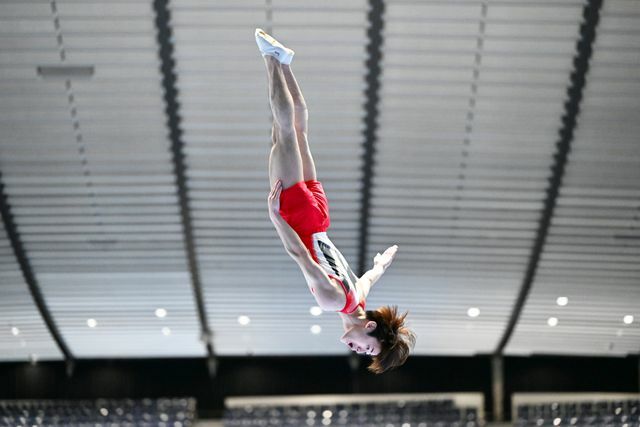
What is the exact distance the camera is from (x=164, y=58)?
54.9 feet

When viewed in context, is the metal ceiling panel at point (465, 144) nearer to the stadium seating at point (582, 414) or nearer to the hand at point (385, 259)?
the stadium seating at point (582, 414)

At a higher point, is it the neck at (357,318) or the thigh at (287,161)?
the thigh at (287,161)

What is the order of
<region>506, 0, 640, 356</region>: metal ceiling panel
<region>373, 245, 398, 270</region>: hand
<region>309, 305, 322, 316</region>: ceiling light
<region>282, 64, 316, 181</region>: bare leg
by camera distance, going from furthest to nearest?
<region>309, 305, 322, 316</region>: ceiling light < <region>506, 0, 640, 356</region>: metal ceiling panel < <region>373, 245, 398, 270</region>: hand < <region>282, 64, 316, 181</region>: bare leg

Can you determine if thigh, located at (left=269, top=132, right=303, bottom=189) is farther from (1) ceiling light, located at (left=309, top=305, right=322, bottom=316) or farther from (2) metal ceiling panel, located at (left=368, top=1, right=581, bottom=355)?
(1) ceiling light, located at (left=309, top=305, right=322, bottom=316)

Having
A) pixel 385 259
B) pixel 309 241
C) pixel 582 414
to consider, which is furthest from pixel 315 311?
pixel 309 241

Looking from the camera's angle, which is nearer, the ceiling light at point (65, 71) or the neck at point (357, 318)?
the neck at point (357, 318)

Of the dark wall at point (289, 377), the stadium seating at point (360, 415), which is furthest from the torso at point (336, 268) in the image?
the dark wall at point (289, 377)

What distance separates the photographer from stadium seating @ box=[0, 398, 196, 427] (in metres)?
24.2

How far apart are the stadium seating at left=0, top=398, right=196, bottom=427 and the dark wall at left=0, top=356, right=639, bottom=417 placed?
471 mm

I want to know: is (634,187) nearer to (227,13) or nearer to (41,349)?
(227,13)

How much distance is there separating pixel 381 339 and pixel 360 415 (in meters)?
16.4

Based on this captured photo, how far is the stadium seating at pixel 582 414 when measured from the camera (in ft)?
72.7

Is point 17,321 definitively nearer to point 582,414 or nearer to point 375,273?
point 582,414

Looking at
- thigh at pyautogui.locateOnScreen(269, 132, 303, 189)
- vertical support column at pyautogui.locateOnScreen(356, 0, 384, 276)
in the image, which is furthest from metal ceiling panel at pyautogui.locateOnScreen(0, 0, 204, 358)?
thigh at pyautogui.locateOnScreen(269, 132, 303, 189)
